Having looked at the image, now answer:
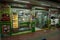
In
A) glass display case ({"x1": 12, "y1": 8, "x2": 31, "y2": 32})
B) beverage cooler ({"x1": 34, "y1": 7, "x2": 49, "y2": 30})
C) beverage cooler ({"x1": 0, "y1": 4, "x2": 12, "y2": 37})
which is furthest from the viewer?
beverage cooler ({"x1": 34, "y1": 7, "x2": 49, "y2": 30})

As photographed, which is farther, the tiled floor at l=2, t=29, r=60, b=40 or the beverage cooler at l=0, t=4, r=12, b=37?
the tiled floor at l=2, t=29, r=60, b=40

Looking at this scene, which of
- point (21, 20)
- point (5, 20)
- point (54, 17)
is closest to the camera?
point (5, 20)

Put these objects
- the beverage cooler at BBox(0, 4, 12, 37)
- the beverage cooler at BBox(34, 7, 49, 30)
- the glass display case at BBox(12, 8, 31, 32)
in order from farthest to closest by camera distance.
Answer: the beverage cooler at BBox(34, 7, 49, 30), the glass display case at BBox(12, 8, 31, 32), the beverage cooler at BBox(0, 4, 12, 37)

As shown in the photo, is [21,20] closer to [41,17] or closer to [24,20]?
[24,20]

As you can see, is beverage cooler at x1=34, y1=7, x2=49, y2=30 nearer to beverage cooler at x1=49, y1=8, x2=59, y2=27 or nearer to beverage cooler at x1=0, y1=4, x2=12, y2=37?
beverage cooler at x1=49, y1=8, x2=59, y2=27

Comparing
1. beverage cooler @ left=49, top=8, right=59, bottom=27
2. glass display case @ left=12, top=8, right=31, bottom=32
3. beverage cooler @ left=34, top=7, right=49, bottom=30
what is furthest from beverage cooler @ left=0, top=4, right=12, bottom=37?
beverage cooler @ left=49, top=8, right=59, bottom=27

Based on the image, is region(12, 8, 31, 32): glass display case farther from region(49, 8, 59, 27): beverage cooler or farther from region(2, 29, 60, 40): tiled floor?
region(49, 8, 59, 27): beverage cooler

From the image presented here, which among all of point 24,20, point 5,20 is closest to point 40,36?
point 24,20

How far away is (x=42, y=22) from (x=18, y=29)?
18.7 inches

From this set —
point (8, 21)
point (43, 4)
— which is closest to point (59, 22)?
point (43, 4)

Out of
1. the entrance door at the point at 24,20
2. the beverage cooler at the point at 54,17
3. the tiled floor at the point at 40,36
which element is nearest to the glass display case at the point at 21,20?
the entrance door at the point at 24,20

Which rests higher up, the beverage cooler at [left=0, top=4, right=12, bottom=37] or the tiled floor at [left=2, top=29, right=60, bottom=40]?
the beverage cooler at [left=0, top=4, right=12, bottom=37]

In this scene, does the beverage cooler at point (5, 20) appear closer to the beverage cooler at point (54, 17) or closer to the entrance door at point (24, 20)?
the entrance door at point (24, 20)

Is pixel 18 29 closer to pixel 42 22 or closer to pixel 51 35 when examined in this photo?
pixel 42 22
